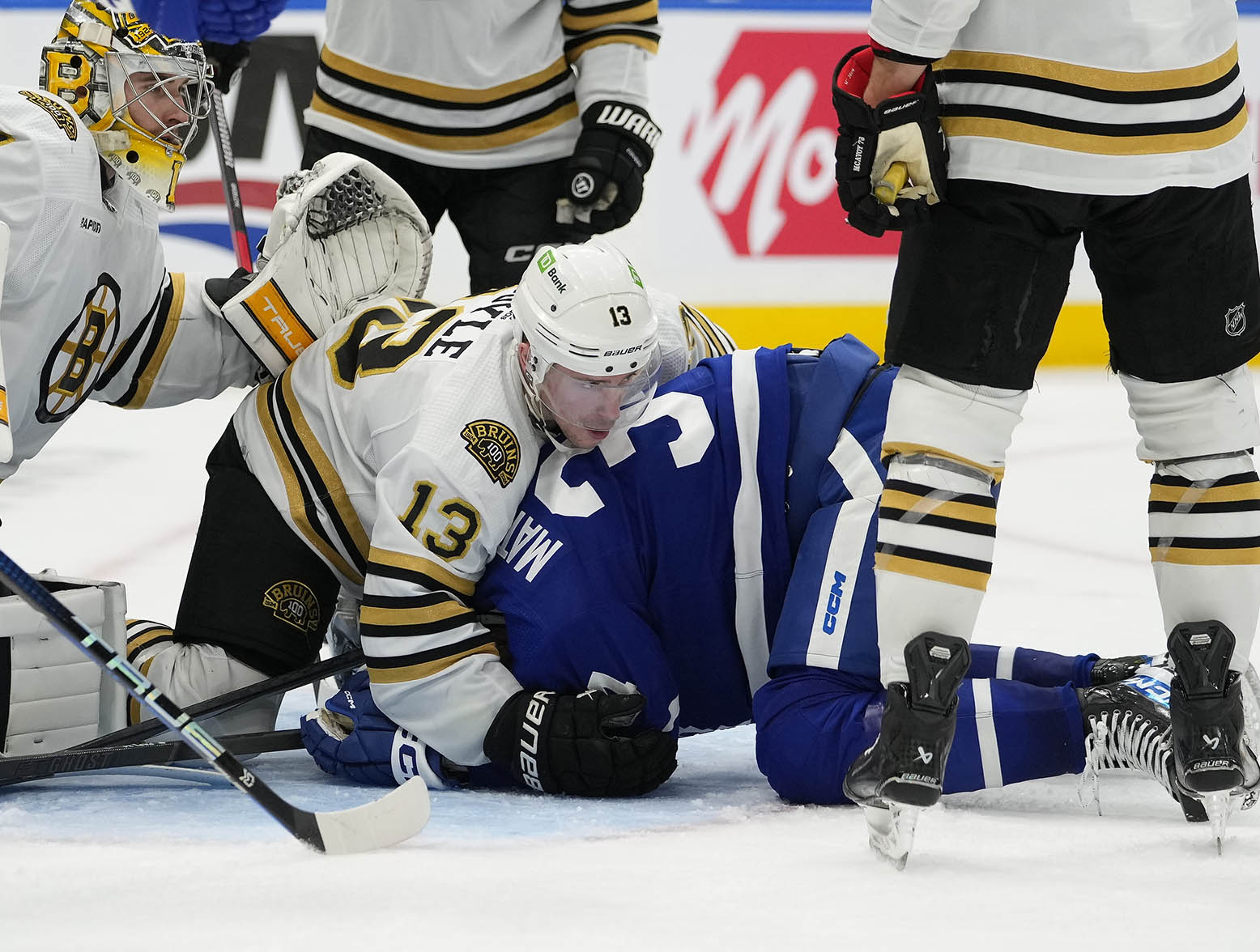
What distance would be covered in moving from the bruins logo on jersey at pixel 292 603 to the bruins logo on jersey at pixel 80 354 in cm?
40

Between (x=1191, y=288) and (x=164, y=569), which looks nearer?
(x=1191, y=288)

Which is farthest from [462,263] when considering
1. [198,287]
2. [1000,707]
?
[1000,707]

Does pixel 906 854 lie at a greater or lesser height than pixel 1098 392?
lesser

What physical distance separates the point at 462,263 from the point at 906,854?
4.04 metres

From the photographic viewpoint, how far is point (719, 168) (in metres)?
5.39

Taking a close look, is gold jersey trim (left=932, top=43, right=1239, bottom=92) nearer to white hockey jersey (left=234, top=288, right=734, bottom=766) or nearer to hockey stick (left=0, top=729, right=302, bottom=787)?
white hockey jersey (left=234, top=288, right=734, bottom=766)

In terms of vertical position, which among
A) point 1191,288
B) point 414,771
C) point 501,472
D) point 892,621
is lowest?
point 414,771

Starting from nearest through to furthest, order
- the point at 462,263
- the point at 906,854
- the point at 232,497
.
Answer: the point at 906,854 < the point at 232,497 < the point at 462,263

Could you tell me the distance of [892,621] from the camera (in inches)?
62.4

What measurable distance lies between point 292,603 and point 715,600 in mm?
641

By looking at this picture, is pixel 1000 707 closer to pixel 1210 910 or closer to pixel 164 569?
pixel 1210 910

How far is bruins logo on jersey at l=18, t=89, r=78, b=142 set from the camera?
7.11 ft

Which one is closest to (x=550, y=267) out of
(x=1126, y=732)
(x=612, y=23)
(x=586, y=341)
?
(x=586, y=341)

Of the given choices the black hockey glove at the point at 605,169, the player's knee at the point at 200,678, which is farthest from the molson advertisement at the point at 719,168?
the player's knee at the point at 200,678
